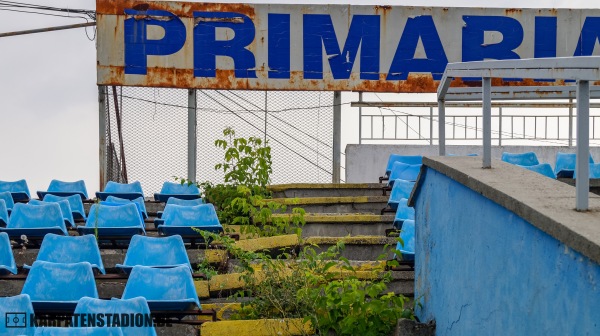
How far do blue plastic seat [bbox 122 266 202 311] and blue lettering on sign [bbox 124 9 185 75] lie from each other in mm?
8959

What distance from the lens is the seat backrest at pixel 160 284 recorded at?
856cm

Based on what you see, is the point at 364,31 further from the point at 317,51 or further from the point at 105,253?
the point at 105,253

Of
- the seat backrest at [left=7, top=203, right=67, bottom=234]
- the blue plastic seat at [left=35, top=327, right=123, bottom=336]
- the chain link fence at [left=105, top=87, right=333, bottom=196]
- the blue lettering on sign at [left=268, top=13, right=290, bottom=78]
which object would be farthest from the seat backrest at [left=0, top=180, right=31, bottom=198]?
the blue plastic seat at [left=35, top=327, right=123, bottom=336]

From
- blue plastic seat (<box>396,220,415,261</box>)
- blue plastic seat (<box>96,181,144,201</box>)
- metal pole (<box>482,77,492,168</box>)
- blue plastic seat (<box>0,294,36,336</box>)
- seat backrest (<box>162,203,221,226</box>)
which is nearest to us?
metal pole (<box>482,77,492,168</box>)

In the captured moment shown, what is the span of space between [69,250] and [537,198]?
5.85m

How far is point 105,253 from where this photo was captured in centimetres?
1133

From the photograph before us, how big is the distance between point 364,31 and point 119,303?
1130cm

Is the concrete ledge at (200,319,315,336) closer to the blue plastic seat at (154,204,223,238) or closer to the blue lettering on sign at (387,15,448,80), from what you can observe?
the blue plastic seat at (154,204,223,238)

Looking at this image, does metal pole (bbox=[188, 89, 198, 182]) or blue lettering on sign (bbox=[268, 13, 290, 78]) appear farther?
blue lettering on sign (bbox=[268, 13, 290, 78])

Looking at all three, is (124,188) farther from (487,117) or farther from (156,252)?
(487,117)

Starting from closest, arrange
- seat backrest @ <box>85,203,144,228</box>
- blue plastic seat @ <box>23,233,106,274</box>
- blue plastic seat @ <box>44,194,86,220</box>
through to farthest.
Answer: blue plastic seat @ <box>23,233,106,274</box>, seat backrest @ <box>85,203,144,228</box>, blue plastic seat @ <box>44,194,86,220</box>

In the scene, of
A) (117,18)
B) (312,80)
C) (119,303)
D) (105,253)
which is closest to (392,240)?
(105,253)

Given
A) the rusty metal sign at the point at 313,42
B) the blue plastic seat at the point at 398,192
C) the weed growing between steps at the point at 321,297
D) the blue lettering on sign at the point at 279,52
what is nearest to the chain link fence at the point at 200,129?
the rusty metal sign at the point at 313,42

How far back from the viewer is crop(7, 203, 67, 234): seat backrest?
1163cm
